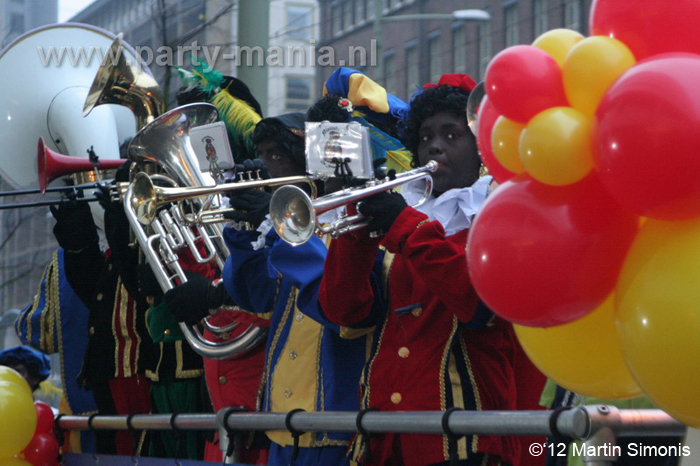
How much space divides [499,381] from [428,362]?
0.24 meters

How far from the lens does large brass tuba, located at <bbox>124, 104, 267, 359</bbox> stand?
14.7 feet

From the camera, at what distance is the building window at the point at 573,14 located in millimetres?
17641

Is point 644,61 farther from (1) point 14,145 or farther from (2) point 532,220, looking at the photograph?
(1) point 14,145

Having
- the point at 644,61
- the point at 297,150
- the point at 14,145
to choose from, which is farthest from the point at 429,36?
the point at 644,61

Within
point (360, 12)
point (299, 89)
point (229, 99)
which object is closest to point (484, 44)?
point (360, 12)

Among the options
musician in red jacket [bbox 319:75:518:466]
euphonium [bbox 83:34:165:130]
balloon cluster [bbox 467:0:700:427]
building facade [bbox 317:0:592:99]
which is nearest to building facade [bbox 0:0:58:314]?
euphonium [bbox 83:34:165:130]

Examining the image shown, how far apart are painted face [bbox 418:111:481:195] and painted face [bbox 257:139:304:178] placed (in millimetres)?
725

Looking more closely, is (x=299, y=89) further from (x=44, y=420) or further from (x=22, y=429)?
(x=22, y=429)

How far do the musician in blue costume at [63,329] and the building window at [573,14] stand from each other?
13288 mm

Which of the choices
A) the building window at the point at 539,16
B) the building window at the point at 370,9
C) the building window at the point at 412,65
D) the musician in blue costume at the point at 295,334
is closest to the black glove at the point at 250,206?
the musician in blue costume at the point at 295,334

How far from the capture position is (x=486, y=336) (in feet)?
11.2

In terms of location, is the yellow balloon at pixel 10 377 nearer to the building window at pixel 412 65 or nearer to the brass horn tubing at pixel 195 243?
the brass horn tubing at pixel 195 243

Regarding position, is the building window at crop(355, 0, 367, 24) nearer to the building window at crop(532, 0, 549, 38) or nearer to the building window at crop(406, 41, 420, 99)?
the building window at crop(406, 41, 420, 99)

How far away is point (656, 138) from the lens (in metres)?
2.07
